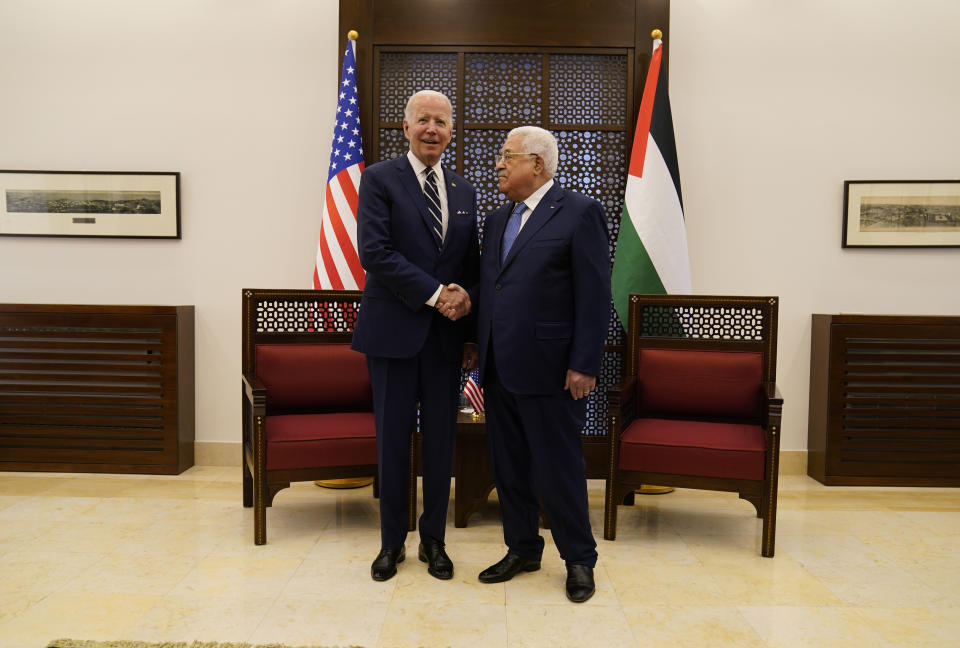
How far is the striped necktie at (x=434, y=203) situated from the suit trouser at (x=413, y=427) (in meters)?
0.36

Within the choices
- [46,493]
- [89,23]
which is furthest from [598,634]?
[89,23]

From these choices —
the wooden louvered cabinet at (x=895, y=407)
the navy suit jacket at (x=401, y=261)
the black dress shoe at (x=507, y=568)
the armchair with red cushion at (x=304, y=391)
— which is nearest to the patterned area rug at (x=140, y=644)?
the black dress shoe at (x=507, y=568)

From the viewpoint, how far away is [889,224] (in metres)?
4.28

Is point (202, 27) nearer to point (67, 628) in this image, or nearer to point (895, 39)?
point (67, 628)

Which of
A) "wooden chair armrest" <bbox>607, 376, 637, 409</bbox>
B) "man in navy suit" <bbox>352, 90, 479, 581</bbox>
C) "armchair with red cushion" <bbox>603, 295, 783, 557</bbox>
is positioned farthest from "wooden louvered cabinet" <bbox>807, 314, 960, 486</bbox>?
"man in navy suit" <bbox>352, 90, 479, 581</bbox>

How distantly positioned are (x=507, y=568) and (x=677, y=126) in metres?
2.86

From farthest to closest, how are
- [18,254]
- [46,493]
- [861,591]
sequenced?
[18,254] → [46,493] → [861,591]

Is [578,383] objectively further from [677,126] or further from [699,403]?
[677,126]

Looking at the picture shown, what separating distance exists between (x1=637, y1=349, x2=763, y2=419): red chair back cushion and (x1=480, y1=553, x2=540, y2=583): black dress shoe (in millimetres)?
1184

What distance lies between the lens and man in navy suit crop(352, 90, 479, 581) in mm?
2584

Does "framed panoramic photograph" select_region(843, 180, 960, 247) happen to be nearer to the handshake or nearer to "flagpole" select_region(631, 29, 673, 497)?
"flagpole" select_region(631, 29, 673, 497)

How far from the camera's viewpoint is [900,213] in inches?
168

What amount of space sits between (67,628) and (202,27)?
3442 mm

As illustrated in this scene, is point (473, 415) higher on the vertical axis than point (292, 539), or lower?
higher
